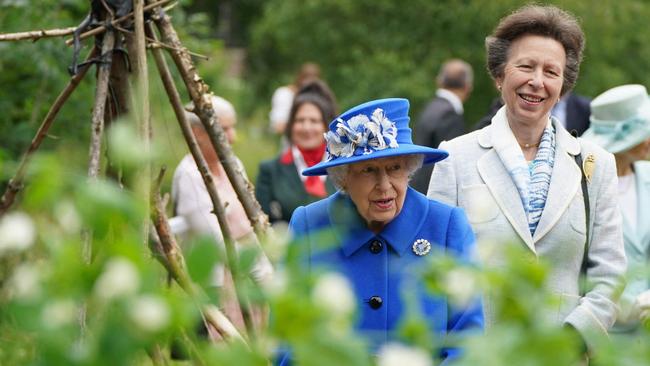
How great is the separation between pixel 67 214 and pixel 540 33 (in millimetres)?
3233

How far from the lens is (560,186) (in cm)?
466

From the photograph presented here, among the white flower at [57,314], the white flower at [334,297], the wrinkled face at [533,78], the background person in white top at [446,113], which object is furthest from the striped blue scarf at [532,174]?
the background person in white top at [446,113]

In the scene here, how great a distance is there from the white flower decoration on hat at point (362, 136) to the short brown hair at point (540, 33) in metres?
0.82

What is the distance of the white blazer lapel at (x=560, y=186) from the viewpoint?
15.2 feet

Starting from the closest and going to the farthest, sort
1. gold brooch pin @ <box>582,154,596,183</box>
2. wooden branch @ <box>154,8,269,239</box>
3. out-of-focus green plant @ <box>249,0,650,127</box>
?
1. gold brooch pin @ <box>582,154,596,183</box>
2. wooden branch @ <box>154,8,269,239</box>
3. out-of-focus green plant @ <box>249,0,650,127</box>

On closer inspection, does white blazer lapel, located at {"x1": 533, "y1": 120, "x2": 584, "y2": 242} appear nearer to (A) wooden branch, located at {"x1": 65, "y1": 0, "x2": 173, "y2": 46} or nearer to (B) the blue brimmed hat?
(B) the blue brimmed hat

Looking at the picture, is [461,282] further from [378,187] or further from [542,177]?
[542,177]

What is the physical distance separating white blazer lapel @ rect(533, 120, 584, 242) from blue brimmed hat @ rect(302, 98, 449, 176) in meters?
0.56

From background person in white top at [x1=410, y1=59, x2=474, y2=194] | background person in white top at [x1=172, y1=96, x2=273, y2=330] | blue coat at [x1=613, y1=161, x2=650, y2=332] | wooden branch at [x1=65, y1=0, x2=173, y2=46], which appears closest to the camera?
wooden branch at [x1=65, y1=0, x2=173, y2=46]

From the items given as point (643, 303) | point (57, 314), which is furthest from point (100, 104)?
point (57, 314)

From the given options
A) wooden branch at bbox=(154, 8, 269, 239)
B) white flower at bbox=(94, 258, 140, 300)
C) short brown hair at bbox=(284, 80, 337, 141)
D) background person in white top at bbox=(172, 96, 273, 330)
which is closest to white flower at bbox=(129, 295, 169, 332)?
white flower at bbox=(94, 258, 140, 300)

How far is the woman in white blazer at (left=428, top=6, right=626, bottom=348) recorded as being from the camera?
15.2 feet

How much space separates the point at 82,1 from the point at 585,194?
520cm

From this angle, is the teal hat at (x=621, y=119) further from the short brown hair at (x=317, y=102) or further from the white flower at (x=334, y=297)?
the white flower at (x=334, y=297)
